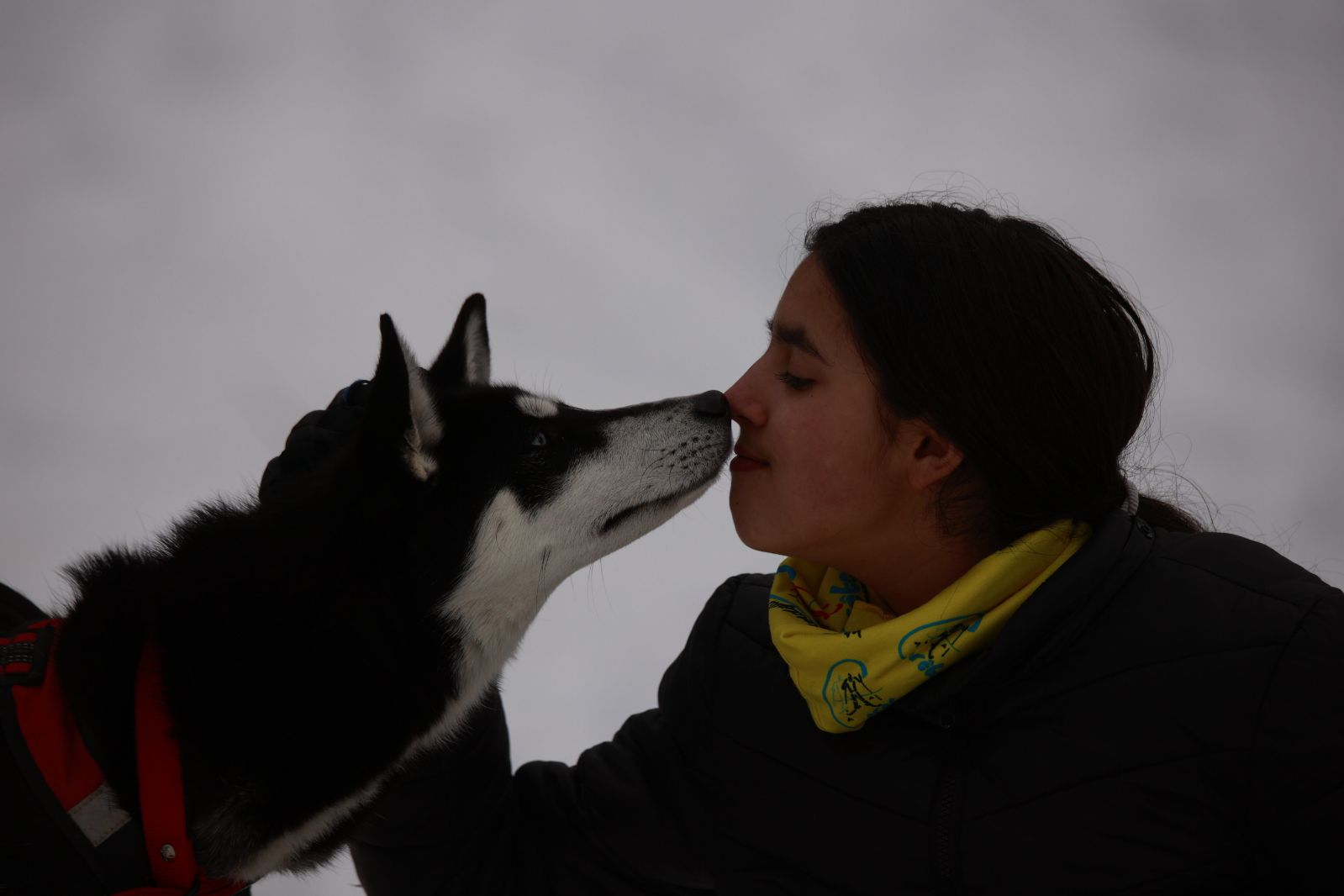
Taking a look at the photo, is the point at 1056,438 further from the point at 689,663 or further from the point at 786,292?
the point at 689,663

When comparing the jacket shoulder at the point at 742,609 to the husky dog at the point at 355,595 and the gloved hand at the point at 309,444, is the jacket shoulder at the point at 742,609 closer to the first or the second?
the husky dog at the point at 355,595

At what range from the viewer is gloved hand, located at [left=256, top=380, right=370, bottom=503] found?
6.07 ft

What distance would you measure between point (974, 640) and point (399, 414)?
1012 mm

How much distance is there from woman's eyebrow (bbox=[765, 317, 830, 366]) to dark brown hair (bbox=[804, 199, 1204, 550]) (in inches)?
2.9

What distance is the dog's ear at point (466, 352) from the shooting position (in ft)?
6.95

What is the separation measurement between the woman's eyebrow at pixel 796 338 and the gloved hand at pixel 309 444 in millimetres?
790

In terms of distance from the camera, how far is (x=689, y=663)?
205cm

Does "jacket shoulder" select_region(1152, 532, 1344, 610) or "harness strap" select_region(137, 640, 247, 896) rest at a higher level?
"jacket shoulder" select_region(1152, 532, 1344, 610)

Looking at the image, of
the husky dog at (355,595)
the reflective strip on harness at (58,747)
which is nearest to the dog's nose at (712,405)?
the husky dog at (355,595)

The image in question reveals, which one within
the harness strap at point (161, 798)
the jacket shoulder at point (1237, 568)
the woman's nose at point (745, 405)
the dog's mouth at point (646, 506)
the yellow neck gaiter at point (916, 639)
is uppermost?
the woman's nose at point (745, 405)

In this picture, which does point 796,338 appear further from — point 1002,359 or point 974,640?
point 974,640

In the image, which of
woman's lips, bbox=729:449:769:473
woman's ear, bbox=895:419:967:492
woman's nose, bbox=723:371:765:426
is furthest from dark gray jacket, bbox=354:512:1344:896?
woman's nose, bbox=723:371:765:426

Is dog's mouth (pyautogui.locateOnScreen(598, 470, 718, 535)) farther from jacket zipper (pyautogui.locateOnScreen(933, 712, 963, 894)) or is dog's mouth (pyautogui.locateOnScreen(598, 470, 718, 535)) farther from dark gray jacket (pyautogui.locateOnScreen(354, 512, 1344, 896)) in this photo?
jacket zipper (pyautogui.locateOnScreen(933, 712, 963, 894))

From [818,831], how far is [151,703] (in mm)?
1121
